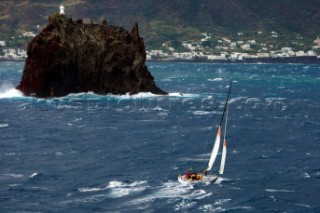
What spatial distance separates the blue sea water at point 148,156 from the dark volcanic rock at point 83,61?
5.61 m

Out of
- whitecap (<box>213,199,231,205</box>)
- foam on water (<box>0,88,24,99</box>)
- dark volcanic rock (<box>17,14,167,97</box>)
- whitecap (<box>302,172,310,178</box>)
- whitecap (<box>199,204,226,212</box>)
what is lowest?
whitecap (<box>302,172,310,178</box>)

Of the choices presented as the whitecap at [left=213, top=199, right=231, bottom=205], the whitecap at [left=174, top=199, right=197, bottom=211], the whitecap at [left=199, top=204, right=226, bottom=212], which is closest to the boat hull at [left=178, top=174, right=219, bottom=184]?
the whitecap at [left=174, top=199, right=197, bottom=211]

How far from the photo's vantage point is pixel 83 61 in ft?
480

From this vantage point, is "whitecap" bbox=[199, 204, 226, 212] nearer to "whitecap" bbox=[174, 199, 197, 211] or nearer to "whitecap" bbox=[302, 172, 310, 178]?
"whitecap" bbox=[174, 199, 197, 211]

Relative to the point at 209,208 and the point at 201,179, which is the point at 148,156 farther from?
the point at 209,208

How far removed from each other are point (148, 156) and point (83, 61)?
71063 millimetres

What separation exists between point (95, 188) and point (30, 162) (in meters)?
15.0

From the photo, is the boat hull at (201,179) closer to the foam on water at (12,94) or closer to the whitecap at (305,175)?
the whitecap at (305,175)

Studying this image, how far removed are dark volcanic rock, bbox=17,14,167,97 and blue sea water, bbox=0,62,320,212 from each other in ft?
18.4

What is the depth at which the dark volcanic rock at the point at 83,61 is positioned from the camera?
5468 inches

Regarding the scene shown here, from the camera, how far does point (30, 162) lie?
74.8m

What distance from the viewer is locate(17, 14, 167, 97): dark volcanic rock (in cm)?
13888

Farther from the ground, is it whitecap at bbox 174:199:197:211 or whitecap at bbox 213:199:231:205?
whitecap at bbox 174:199:197:211

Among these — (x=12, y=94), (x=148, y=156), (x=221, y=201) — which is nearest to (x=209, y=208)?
(x=221, y=201)
